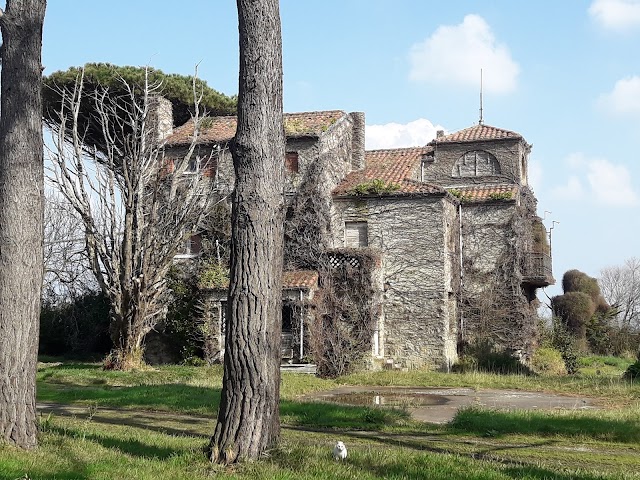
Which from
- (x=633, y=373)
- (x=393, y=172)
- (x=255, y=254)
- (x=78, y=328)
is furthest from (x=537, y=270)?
(x=255, y=254)

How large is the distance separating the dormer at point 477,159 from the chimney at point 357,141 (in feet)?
10.2

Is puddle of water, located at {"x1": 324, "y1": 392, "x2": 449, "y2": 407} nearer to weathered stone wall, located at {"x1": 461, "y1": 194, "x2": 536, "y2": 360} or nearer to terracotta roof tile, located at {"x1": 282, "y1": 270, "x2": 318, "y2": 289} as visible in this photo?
terracotta roof tile, located at {"x1": 282, "y1": 270, "x2": 318, "y2": 289}

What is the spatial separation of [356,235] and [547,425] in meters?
18.8

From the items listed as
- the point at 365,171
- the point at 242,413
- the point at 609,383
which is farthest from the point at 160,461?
the point at 365,171

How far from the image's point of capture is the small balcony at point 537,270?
3238cm

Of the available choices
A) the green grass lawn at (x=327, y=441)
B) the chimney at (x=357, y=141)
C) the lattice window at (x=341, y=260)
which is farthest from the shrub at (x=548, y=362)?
the chimney at (x=357, y=141)

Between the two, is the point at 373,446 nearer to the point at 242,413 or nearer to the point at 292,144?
the point at 242,413

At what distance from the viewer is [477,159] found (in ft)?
115

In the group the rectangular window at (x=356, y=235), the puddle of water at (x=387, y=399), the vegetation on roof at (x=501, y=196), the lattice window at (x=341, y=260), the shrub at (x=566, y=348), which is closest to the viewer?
the puddle of water at (x=387, y=399)

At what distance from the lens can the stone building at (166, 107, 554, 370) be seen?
96.5 feet

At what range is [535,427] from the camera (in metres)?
12.5

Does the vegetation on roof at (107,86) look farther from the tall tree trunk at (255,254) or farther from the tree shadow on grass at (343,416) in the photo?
the tall tree trunk at (255,254)

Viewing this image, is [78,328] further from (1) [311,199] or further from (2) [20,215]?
(2) [20,215]

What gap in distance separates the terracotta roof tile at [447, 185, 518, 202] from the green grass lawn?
39.9 ft
